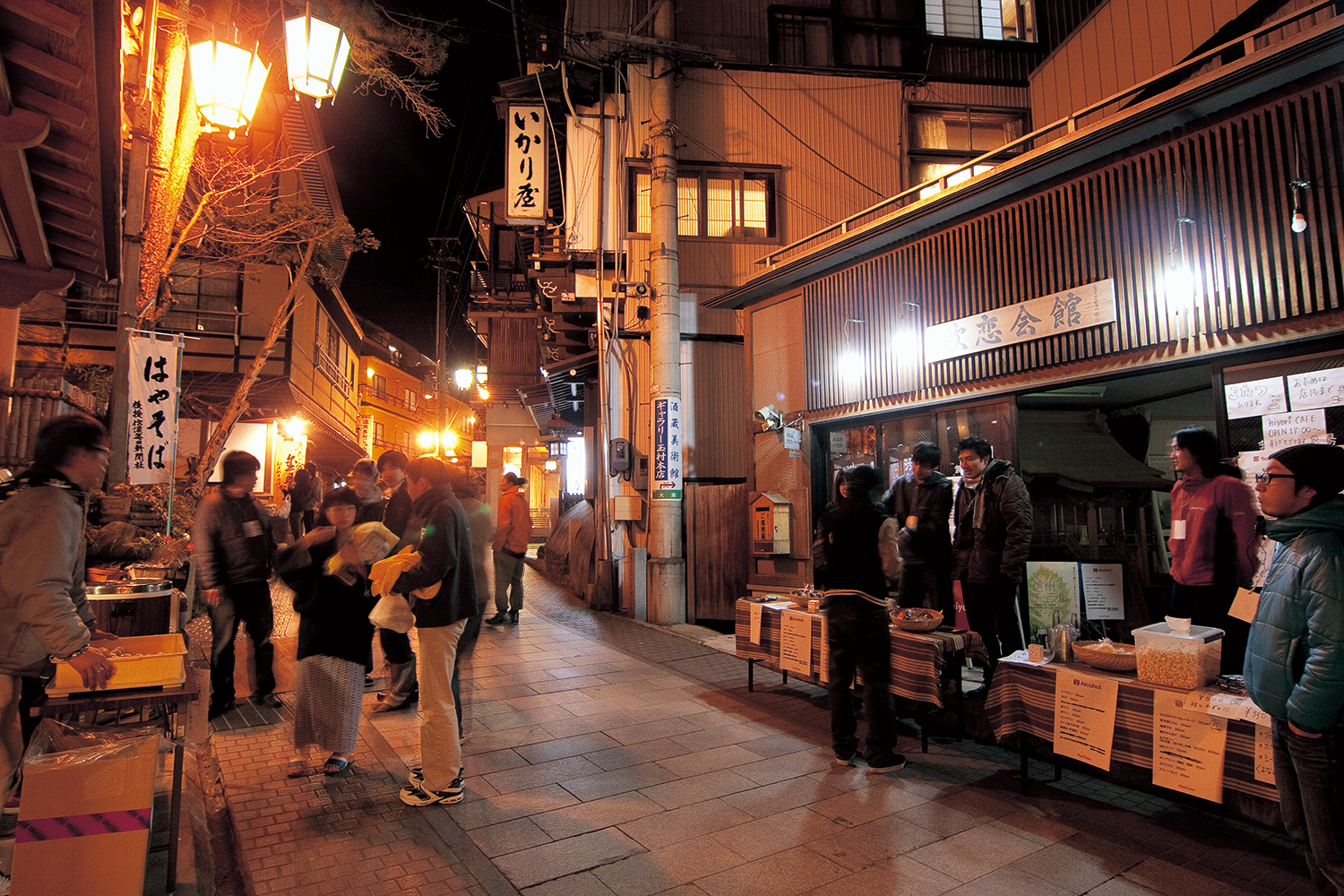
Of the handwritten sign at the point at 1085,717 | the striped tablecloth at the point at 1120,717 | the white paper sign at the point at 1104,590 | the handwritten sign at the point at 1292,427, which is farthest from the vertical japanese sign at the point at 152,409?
the handwritten sign at the point at 1292,427

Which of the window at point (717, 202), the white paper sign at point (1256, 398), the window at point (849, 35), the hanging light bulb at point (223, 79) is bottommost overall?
the white paper sign at point (1256, 398)

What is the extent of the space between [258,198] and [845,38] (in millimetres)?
12542

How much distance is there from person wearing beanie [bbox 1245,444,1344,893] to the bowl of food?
2608 millimetres

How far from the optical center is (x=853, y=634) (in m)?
5.52

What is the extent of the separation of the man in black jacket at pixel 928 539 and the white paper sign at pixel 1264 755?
10.4 ft

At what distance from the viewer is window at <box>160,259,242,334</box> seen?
19.5 meters

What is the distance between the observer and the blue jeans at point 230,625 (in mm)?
6559

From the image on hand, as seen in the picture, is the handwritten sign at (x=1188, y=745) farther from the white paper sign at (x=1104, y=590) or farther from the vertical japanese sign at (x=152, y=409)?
the vertical japanese sign at (x=152, y=409)

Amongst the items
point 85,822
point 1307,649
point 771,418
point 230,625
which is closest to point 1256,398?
point 1307,649

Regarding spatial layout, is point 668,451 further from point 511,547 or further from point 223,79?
point 223,79

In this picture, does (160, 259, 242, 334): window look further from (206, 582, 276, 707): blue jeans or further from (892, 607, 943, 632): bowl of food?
(892, 607, 943, 632): bowl of food

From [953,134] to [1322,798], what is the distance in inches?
606

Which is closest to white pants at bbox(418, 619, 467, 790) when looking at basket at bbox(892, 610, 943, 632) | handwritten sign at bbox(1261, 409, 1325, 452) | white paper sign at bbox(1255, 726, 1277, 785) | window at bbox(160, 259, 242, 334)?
basket at bbox(892, 610, 943, 632)

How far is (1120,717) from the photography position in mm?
4434
